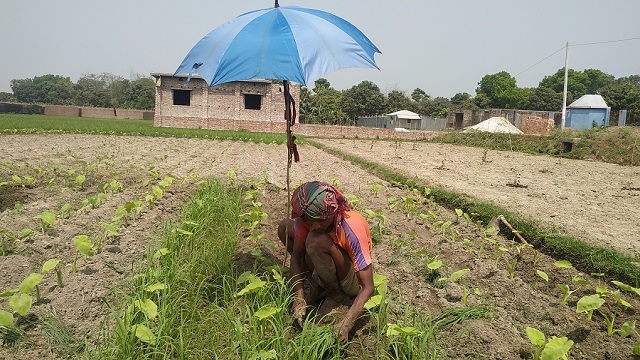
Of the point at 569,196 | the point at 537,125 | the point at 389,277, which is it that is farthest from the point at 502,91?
the point at 389,277

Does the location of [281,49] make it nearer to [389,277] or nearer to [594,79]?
[389,277]

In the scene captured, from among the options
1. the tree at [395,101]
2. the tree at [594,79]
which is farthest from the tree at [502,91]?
the tree at [594,79]

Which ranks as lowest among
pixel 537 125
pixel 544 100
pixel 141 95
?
pixel 537 125

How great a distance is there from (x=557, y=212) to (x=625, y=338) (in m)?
3.88

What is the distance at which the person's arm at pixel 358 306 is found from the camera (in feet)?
7.33

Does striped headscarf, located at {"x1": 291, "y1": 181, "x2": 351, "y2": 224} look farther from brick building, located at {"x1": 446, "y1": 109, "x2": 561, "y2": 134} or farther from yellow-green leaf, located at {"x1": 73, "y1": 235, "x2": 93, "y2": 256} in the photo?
brick building, located at {"x1": 446, "y1": 109, "x2": 561, "y2": 134}

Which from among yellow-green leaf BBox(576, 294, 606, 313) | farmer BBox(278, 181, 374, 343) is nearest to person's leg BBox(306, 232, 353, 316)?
farmer BBox(278, 181, 374, 343)

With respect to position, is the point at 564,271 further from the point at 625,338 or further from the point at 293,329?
the point at 293,329

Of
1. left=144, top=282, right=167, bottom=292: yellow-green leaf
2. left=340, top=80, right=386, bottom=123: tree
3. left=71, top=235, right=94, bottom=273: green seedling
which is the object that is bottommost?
left=144, top=282, right=167, bottom=292: yellow-green leaf

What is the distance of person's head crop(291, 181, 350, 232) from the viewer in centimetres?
235

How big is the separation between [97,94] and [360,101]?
135 ft

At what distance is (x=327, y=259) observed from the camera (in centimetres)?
251

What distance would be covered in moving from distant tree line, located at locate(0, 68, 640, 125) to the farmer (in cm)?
2894

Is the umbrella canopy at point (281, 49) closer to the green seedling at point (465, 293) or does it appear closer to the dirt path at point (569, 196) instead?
the green seedling at point (465, 293)
